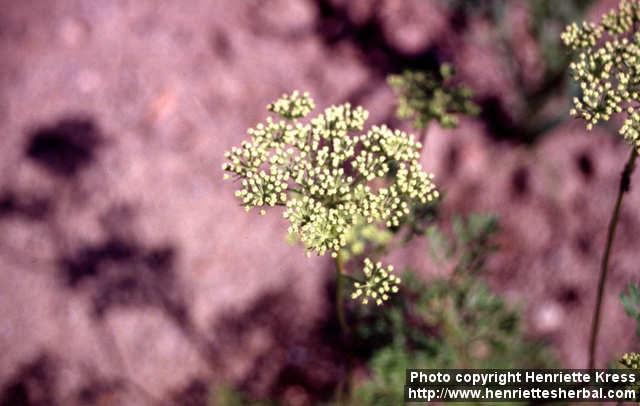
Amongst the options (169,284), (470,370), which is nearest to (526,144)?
(470,370)

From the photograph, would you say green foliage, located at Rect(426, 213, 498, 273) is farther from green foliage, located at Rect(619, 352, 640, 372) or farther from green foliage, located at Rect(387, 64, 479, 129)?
green foliage, located at Rect(619, 352, 640, 372)

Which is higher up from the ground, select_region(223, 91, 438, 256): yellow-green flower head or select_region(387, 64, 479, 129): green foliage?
select_region(387, 64, 479, 129): green foliage

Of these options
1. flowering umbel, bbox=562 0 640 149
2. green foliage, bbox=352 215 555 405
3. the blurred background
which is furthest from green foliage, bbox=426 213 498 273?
flowering umbel, bbox=562 0 640 149

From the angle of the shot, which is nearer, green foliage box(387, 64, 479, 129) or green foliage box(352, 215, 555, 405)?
green foliage box(387, 64, 479, 129)

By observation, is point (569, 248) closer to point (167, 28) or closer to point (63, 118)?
point (167, 28)

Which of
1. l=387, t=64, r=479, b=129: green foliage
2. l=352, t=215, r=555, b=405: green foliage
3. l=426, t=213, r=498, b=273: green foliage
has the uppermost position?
l=387, t=64, r=479, b=129: green foliage

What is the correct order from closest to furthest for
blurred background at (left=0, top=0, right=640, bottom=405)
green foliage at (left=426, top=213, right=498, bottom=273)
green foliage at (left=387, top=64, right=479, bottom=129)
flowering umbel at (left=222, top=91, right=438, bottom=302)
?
flowering umbel at (left=222, top=91, right=438, bottom=302) < green foliage at (left=387, top=64, right=479, bottom=129) < green foliage at (left=426, top=213, right=498, bottom=273) < blurred background at (left=0, top=0, right=640, bottom=405)
